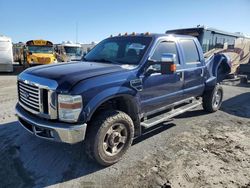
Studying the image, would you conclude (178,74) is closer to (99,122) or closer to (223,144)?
Result: (223,144)

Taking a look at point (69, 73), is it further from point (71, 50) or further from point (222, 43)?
point (71, 50)

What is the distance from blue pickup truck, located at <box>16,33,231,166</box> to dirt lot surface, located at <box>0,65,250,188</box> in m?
0.37

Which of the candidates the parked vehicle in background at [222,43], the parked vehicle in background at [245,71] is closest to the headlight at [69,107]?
the parked vehicle in background at [222,43]

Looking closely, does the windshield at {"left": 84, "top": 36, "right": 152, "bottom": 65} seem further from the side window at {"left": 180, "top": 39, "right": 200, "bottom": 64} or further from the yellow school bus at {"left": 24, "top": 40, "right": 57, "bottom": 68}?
the yellow school bus at {"left": 24, "top": 40, "right": 57, "bottom": 68}

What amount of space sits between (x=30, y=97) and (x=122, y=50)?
75.0 inches

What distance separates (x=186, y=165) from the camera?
3783 millimetres

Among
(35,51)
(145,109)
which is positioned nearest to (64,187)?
(145,109)

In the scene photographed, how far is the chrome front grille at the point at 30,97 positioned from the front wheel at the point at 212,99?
452cm

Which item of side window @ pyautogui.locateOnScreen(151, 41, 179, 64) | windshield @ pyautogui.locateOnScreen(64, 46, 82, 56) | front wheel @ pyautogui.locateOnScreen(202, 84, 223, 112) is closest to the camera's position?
side window @ pyautogui.locateOnScreen(151, 41, 179, 64)

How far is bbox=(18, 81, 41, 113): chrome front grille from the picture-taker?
3443 millimetres

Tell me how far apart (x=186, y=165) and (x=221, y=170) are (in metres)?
0.52

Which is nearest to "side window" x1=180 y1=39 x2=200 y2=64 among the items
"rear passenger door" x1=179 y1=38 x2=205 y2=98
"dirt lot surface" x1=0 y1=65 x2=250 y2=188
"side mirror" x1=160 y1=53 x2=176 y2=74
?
"rear passenger door" x1=179 y1=38 x2=205 y2=98

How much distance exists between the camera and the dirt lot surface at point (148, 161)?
331 centimetres

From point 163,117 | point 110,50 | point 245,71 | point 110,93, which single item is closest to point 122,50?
point 110,50
